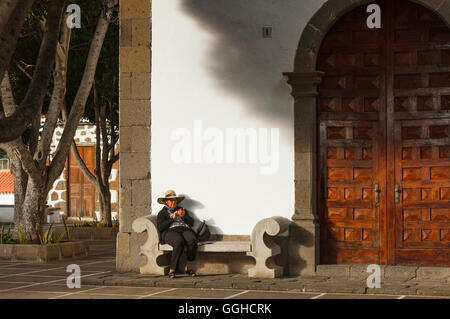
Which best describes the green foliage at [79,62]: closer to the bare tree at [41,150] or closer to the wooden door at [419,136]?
the bare tree at [41,150]

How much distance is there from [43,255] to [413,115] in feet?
19.2

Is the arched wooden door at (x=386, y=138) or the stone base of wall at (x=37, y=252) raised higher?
the arched wooden door at (x=386, y=138)

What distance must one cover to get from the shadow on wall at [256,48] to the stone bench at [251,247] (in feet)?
4.50

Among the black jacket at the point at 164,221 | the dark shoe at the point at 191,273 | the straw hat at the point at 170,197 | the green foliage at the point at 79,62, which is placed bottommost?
the dark shoe at the point at 191,273

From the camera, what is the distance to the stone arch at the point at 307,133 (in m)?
10.1

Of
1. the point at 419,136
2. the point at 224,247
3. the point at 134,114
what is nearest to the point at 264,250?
the point at 224,247

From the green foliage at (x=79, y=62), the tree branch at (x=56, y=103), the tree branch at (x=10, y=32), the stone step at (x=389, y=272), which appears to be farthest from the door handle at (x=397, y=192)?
the green foliage at (x=79, y=62)

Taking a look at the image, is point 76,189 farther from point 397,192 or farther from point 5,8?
point 5,8

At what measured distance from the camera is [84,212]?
2577 cm

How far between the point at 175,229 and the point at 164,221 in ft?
0.58

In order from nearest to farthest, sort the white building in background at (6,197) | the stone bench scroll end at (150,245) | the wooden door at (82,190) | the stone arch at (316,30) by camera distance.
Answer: the stone bench scroll end at (150,245) → the stone arch at (316,30) → the wooden door at (82,190) → the white building in background at (6,197)
